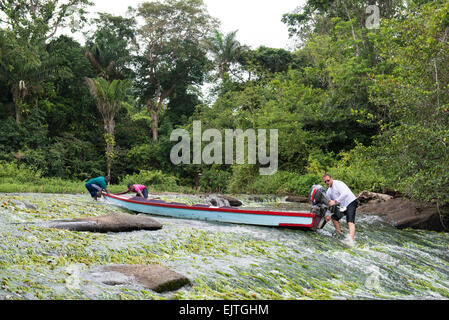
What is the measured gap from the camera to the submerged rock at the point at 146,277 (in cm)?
448

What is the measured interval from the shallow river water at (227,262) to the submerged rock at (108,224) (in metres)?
0.30

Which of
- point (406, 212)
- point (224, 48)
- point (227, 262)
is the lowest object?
point (227, 262)

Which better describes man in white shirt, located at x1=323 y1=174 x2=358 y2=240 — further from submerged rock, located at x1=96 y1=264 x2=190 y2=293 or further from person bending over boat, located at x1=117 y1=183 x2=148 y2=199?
person bending over boat, located at x1=117 y1=183 x2=148 y2=199

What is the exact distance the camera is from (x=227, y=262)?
594 centimetres

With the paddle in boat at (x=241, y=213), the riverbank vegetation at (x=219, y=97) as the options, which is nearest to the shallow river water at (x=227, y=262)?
the paddle in boat at (x=241, y=213)

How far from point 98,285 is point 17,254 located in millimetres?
1816

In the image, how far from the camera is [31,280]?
14.3ft

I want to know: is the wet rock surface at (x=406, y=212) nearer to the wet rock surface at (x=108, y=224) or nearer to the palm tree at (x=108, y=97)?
the wet rock surface at (x=108, y=224)

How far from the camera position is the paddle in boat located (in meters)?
8.92

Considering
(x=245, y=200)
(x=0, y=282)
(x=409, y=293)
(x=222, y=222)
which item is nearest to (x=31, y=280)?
(x=0, y=282)

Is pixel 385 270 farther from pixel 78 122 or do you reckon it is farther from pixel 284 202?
pixel 78 122

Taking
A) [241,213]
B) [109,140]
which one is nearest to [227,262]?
[241,213]

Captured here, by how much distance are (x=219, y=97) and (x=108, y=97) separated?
8589 millimetres

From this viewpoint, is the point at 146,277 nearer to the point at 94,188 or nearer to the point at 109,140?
the point at 94,188
